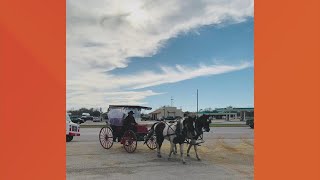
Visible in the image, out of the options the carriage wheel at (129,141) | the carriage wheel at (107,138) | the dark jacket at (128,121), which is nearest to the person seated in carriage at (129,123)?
the dark jacket at (128,121)

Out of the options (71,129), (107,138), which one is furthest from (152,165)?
(71,129)

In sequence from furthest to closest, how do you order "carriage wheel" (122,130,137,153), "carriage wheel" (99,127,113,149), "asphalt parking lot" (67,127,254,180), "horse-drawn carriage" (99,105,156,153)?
"carriage wheel" (99,127,113,149) → "horse-drawn carriage" (99,105,156,153) → "carriage wheel" (122,130,137,153) → "asphalt parking lot" (67,127,254,180)

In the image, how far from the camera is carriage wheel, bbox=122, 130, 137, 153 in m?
19.2

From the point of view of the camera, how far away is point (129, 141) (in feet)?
63.3

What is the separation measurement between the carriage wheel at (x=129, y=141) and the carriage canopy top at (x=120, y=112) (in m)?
0.89

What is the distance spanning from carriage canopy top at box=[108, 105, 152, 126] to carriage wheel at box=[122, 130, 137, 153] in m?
0.89

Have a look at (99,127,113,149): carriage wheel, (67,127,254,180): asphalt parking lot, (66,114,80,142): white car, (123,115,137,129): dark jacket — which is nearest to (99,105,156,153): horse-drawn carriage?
(99,127,113,149): carriage wheel

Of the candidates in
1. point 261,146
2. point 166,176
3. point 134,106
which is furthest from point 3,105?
point 134,106

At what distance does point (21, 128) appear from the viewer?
17.0 feet

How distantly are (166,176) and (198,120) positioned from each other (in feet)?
11.8

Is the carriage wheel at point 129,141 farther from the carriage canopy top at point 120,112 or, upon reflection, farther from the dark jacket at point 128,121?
the carriage canopy top at point 120,112

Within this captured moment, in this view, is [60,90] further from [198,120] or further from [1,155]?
[198,120]

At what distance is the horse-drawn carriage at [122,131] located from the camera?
1931 cm

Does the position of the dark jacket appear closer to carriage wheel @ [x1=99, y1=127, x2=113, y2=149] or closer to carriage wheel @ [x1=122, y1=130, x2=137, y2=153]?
carriage wheel @ [x1=122, y1=130, x2=137, y2=153]
